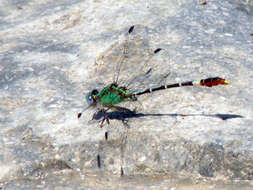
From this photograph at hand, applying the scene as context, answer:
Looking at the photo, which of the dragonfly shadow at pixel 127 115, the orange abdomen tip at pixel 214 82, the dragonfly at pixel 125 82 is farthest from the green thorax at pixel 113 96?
the orange abdomen tip at pixel 214 82

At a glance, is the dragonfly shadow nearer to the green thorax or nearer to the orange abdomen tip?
the green thorax

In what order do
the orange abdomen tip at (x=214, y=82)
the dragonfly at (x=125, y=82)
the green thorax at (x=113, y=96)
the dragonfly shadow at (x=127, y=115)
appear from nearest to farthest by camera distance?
1. the orange abdomen tip at (x=214, y=82)
2. the dragonfly shadow at (x=127, y=115)
3. the dragonfly at (x=125, y=82)
4. the green thorax at (x=113, y=96)

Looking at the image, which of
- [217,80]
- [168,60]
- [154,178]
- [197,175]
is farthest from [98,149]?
[168,60]

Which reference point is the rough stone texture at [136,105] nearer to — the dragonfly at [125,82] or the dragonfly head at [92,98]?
the dragonfly at [125,82]

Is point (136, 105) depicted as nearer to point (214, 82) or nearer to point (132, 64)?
point (132, 64)

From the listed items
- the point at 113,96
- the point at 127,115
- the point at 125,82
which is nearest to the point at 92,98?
the point at 113,96

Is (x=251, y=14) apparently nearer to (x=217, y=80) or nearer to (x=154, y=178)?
(x=217, y=80)

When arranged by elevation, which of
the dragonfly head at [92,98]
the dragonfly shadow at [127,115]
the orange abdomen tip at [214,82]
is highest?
the orange abdomen tip at [214,82]
